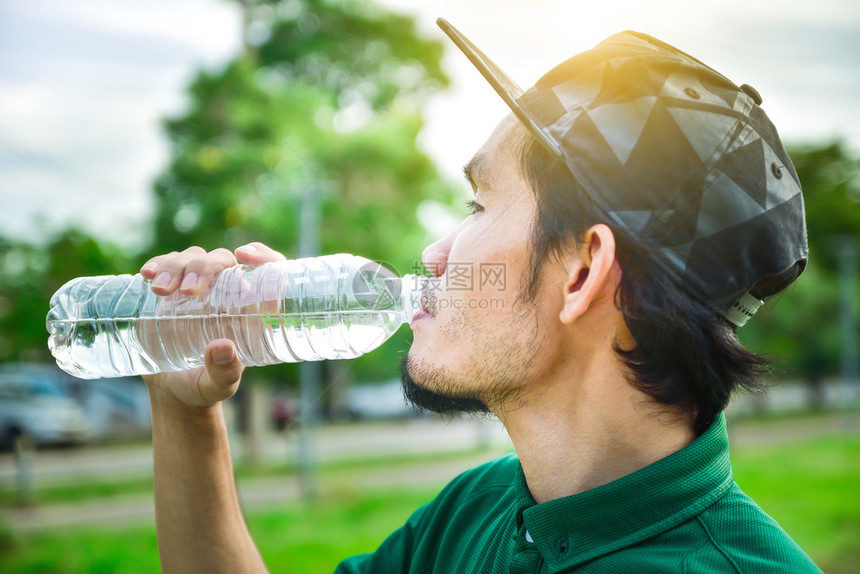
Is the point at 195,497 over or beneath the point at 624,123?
beneath

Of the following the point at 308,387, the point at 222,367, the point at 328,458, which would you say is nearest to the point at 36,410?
the point at 328,458

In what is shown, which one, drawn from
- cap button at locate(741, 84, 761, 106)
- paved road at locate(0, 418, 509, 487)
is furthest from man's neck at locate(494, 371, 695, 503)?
paved road at locate(0, 418, 509, 487)

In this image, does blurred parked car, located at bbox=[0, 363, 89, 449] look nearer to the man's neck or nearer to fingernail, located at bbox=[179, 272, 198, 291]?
fingernail, located at bbox=[179, 272, 198, 291]

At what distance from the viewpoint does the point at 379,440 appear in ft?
50.8

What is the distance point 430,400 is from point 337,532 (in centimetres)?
608

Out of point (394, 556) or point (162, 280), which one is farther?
point (394, 556)

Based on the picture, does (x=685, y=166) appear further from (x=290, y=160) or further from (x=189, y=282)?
(x=290, y=160)

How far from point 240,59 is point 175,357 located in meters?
9.54

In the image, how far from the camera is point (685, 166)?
3.81ft

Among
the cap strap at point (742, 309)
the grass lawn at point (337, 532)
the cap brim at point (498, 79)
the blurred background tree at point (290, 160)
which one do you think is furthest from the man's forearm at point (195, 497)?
the blurred background tree at point (290, 160)

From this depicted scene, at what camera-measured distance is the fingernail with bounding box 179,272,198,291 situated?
1.42 meters

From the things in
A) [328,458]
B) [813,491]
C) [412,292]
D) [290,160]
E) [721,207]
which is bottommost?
[813,491]

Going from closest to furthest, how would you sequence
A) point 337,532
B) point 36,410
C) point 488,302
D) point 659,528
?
point 659,528
point 488,302
point 337,532
point 36,410

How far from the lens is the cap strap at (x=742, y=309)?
49.9 inches
